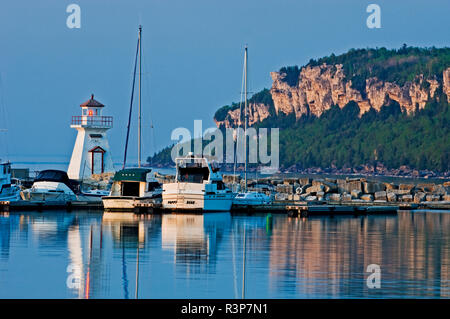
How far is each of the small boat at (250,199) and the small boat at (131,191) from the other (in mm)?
4015

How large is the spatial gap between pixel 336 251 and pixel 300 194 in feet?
95.5

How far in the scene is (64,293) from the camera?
20656 mm

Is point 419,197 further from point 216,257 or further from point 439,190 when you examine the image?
point 216,257

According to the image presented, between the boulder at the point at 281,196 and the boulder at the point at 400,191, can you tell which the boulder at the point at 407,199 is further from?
the boulder at the point at 281,196

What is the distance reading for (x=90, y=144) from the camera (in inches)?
2261

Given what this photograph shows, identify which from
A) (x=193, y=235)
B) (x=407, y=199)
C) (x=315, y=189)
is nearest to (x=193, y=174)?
(x=193, y=235)

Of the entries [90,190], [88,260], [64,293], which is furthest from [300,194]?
[64,293]

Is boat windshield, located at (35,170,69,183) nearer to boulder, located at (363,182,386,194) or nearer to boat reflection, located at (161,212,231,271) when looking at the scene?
boat reflection, located at (161,212,231,271)

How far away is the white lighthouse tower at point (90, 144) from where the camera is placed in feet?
186

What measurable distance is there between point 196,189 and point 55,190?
9.70 metres

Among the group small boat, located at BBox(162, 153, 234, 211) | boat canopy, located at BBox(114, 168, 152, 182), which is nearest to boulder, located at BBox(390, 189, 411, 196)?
small boat, located at BBox(162, 153, 234, 211)

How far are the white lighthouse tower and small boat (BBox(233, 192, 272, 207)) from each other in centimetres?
1253

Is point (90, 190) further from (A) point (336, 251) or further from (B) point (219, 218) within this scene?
(A) point (336, 251)

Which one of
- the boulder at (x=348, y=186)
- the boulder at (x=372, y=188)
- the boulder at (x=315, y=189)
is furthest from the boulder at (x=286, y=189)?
the boulder at (x=372, y=188)
